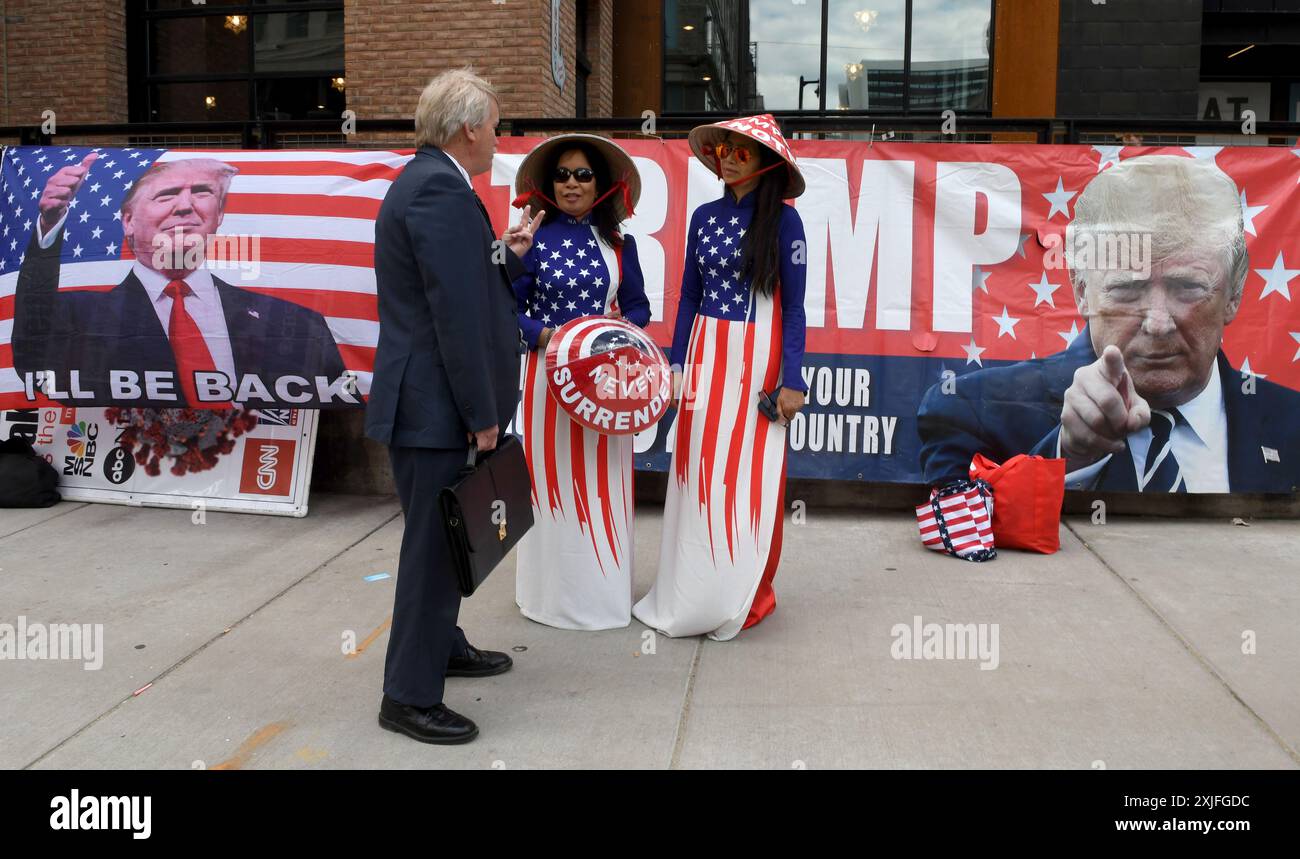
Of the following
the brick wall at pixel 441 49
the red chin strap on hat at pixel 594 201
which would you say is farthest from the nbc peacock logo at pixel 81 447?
the red chin strap on hat at pixel 594 201

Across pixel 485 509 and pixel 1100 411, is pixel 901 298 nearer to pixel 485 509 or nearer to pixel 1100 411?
pixel 1100 411

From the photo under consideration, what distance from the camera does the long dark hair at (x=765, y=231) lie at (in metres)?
4.47

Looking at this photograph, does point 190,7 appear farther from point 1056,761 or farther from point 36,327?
point 1056,761

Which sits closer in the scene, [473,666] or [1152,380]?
[473,666]

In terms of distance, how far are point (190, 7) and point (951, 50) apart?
8.48m

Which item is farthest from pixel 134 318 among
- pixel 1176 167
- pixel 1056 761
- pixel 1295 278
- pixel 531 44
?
pixel 1295 278

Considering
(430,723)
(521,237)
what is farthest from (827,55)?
(430,723)

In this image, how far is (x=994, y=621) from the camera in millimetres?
4895

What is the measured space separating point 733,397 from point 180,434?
4.20m

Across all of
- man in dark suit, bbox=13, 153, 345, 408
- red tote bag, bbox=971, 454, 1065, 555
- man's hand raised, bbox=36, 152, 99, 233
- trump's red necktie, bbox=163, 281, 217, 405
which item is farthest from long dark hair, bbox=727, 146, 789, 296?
man's hand raised, bbox=36, 152, 99, 233

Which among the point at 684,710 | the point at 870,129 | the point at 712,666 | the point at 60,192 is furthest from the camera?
the point at 60,192

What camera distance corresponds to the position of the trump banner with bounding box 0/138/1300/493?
250 inches

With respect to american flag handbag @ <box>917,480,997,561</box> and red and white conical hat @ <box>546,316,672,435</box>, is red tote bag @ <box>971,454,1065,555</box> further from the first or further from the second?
red and white conical hat @ <box>546,316,672,435</box>

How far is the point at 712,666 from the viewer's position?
4.40 m
